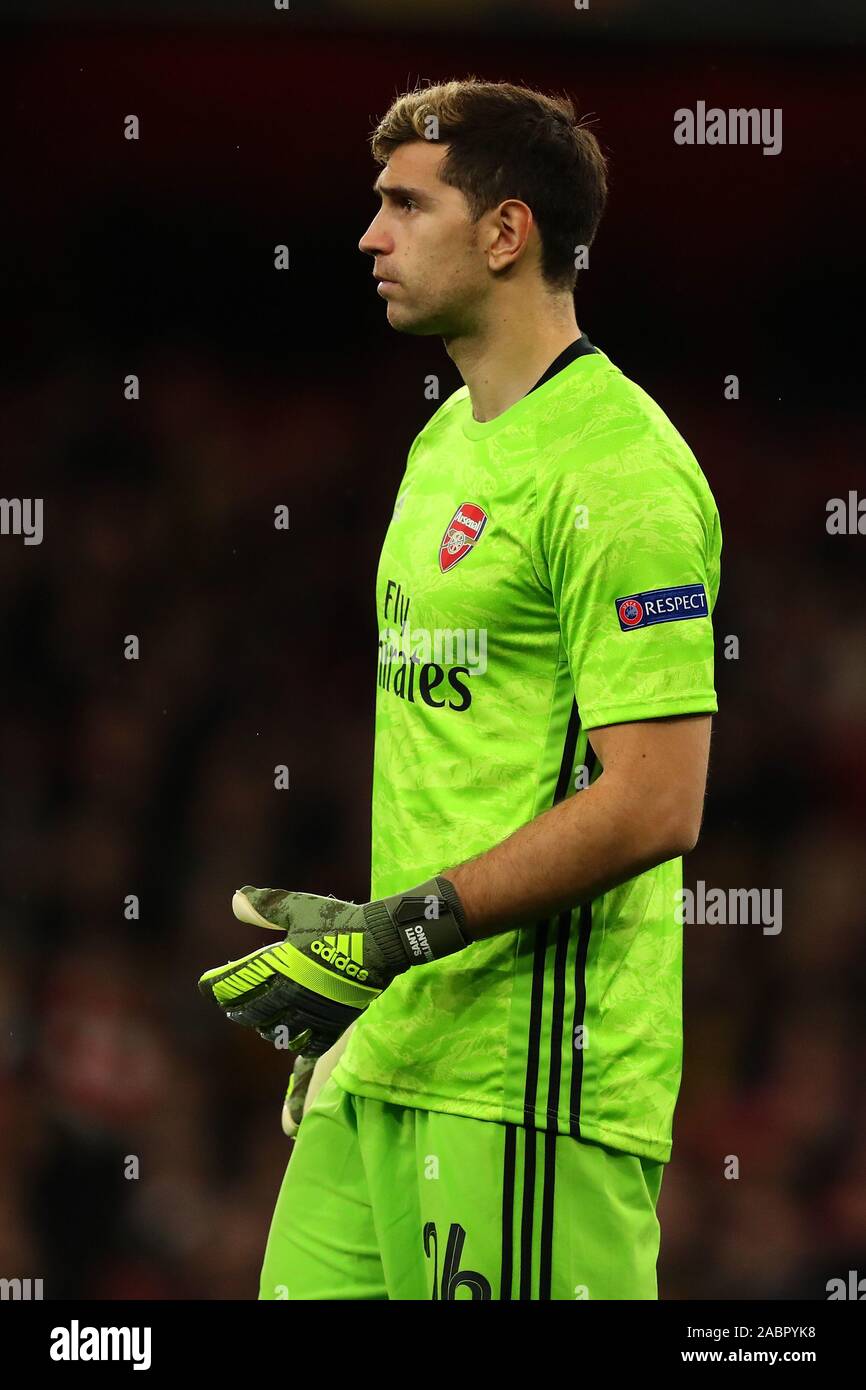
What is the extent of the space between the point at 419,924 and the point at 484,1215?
30 cm

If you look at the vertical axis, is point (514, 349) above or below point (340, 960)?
above

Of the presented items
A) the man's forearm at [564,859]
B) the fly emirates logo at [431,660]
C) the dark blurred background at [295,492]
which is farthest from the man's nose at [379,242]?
the dark blurred background at [295,492]

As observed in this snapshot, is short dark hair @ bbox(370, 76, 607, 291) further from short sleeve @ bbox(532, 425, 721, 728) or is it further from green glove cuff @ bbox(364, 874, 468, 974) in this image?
green glove cuff @ bbox(364, 874, 468, 974)

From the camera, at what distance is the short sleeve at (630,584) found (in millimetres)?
1719

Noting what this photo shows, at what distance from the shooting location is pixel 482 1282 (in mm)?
1818

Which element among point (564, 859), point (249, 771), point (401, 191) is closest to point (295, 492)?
point (249, 771)

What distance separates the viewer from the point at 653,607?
173cm

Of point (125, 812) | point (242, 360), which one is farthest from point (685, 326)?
point (125, 812)

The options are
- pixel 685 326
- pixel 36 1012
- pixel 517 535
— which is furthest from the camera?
pixel 685 326

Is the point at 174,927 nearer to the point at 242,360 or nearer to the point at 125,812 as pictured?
the point at 125,812

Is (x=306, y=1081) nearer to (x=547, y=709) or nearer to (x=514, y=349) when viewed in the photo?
(x=547, y=709)

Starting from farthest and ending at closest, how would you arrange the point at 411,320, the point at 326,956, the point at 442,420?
the point at 442,420 → the point at 411,320 → the point at 326,956

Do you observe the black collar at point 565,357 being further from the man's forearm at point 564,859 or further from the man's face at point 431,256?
the man's forearm at point 564,859
